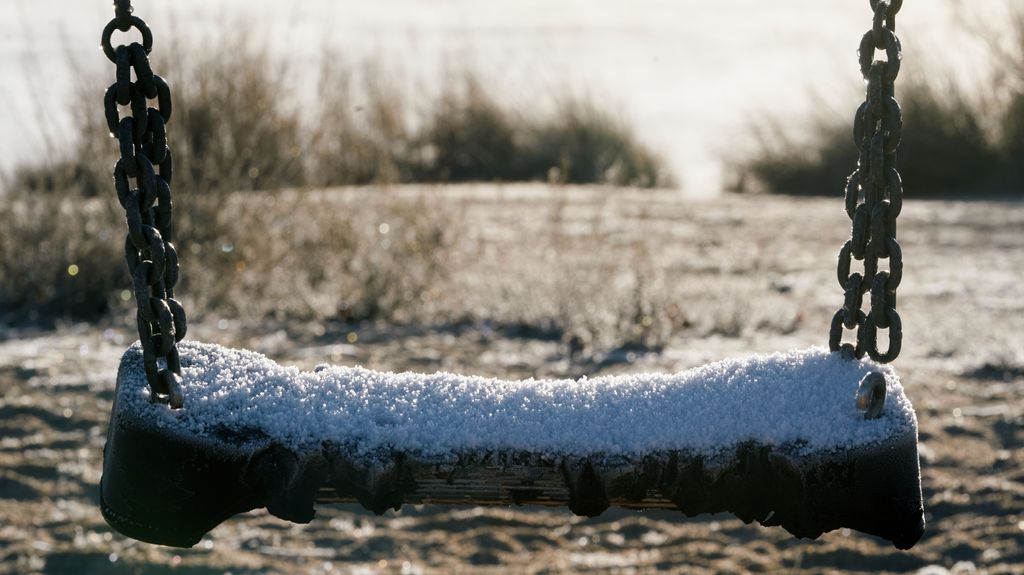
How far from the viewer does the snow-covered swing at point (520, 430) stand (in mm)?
1860

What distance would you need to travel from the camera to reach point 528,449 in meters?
1.84

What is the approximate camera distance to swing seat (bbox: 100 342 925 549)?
186cm

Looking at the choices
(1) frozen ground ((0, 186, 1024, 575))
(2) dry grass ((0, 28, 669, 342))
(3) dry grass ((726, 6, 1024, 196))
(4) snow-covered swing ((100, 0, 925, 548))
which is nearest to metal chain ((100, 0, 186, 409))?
(4) snow-covered swing ((100, 0, 925, 548))

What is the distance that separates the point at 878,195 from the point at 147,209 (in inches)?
45.4

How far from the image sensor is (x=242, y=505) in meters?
1.94

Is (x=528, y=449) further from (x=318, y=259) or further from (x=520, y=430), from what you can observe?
(x=318, y=259)

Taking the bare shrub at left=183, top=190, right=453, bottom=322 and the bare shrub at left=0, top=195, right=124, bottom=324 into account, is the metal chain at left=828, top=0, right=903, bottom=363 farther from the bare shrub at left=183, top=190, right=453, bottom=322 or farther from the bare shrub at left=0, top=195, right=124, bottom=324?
the bare shrub at left=0, top=195, right=124, bottom=324

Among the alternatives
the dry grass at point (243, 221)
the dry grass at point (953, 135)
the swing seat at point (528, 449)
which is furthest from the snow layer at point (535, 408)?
the dry grass at point (953, 135)

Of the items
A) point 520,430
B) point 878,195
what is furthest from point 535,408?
point 878,195

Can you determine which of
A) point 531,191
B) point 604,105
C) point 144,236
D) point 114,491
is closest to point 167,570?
point 114,491

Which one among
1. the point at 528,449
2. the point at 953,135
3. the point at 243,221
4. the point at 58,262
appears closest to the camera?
the point at 528,449

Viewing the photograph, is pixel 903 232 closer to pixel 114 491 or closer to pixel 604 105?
pixel 604 105

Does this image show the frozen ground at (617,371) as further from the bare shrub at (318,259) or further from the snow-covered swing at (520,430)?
the snow-covered swing at (520,430)

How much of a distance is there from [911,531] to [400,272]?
15.0 ft
